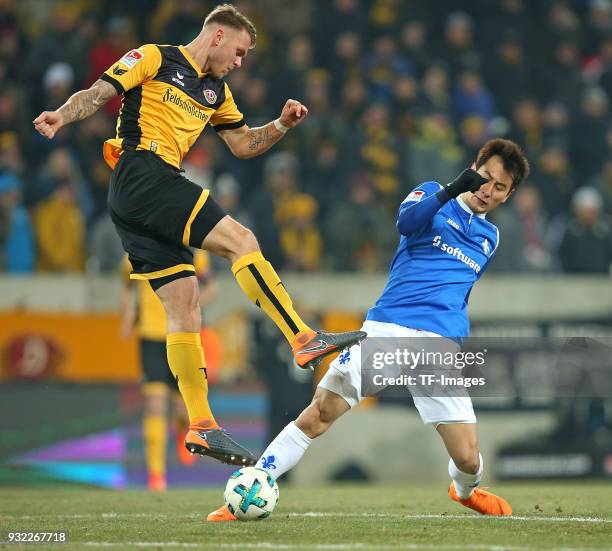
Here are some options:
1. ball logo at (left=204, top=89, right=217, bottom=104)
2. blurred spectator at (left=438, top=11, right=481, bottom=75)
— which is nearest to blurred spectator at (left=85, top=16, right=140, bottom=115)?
blurred spectator at (left=438, top=11, right=481, bottom=75)

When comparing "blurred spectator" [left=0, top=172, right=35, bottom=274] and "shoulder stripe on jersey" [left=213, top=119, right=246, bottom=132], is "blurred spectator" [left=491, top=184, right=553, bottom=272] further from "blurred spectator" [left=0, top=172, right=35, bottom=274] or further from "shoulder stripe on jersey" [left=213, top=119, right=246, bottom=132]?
"shoulder stripe on jersey" [left=213, top=119, right=246, bottom=132]

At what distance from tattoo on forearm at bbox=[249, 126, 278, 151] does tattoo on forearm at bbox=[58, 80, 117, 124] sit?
117cm

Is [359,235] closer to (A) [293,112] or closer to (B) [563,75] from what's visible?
(B) [563,75]

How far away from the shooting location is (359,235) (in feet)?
45.1

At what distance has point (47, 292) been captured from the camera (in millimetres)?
12406

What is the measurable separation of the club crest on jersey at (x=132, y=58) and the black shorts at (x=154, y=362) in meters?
4.66

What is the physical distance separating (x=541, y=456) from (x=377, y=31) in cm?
663

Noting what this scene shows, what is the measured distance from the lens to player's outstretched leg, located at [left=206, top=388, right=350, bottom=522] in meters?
6.65

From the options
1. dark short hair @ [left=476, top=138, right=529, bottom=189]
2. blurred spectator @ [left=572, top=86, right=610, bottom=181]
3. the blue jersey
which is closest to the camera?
the blue jersey

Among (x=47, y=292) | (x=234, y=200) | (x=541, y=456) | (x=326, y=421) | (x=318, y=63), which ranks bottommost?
(x=541, y=456)

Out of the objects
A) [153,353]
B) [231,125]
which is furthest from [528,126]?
[231,125]

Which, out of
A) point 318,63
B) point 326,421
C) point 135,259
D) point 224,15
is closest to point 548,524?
point 326,421

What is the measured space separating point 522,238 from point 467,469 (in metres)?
7.88

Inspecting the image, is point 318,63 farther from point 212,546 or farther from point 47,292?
point 212,546
